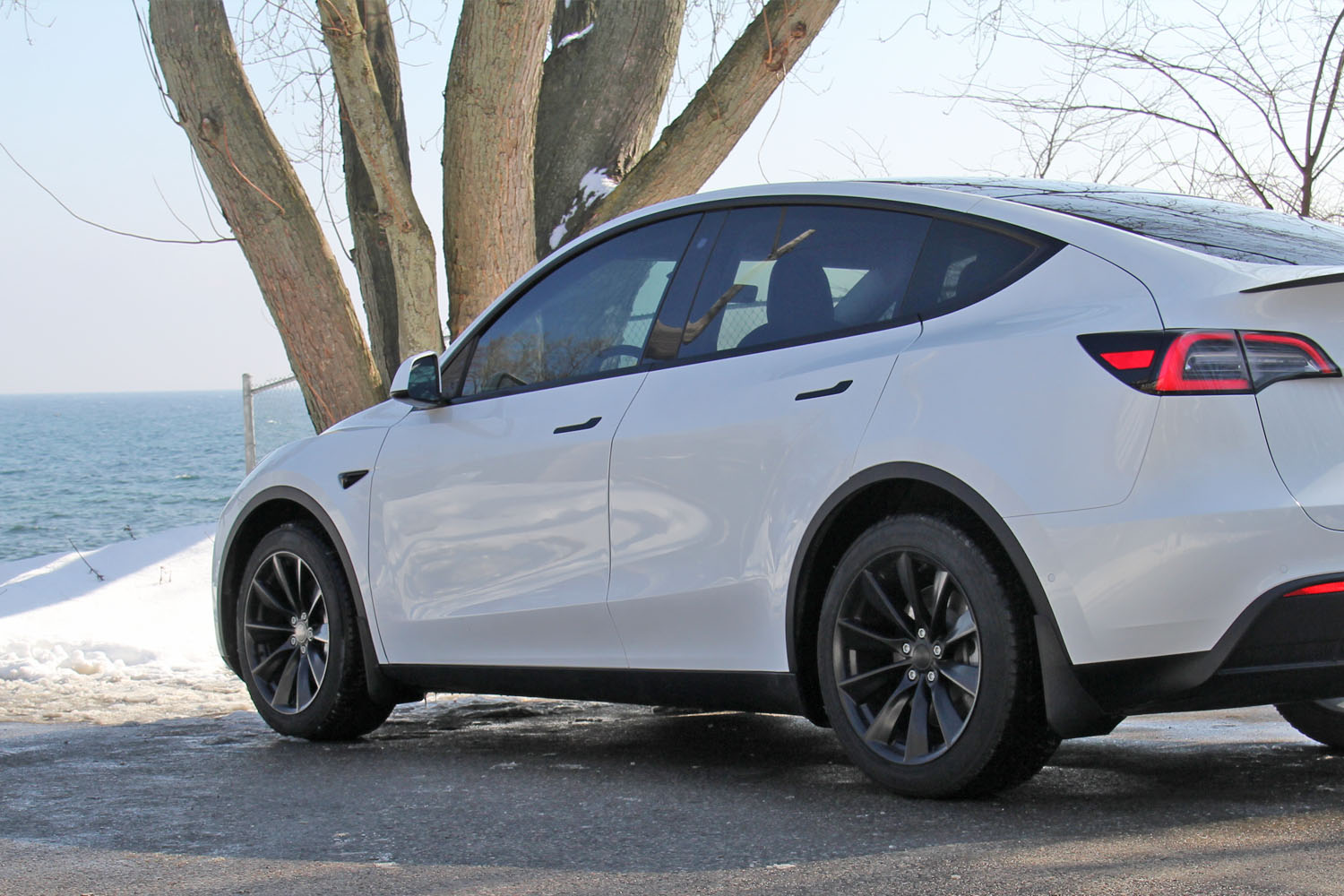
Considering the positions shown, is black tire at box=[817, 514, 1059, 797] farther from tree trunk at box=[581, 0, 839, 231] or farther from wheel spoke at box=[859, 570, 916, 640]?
tree trunk at box=[581, 0, 839, 231]

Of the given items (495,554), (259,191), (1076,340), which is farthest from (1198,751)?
(259,191)

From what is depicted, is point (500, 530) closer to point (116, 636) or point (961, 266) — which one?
point (961, 266)

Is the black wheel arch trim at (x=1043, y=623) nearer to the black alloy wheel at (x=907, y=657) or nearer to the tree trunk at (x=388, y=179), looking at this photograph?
the black alloy wheel at (x=907, y=657)

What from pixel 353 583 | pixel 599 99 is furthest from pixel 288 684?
pixel 599 99

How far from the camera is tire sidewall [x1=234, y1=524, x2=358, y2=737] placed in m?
5.57

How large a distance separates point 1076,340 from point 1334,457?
0.61 metres

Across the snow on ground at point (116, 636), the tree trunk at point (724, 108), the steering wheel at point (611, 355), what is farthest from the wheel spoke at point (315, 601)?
the tree trunk at point (724, 108)

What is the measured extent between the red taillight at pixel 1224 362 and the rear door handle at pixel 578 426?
177cm

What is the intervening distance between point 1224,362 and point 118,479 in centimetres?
6674

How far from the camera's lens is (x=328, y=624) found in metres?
5.62

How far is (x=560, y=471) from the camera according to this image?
473 centimetres

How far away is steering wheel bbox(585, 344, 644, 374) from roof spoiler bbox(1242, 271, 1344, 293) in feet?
6.18

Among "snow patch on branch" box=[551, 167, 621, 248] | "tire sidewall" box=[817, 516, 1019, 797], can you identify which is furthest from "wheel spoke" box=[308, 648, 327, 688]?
"snow patch on branch" box=[551, 167, 621, 248]

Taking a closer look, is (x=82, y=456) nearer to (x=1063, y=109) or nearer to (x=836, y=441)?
(x=1063, y=109)
